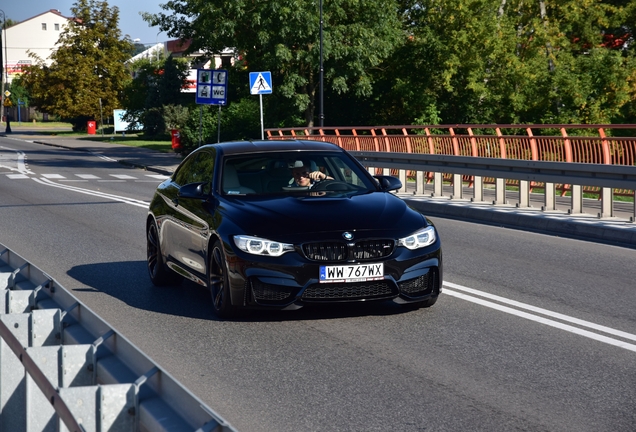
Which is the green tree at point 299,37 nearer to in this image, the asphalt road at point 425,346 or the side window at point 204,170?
the asphalt road at point 425,346

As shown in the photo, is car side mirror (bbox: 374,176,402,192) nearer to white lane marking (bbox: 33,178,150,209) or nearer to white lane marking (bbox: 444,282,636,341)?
white lane marking (bbox: 444,282,636,341)

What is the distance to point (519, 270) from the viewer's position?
37.9ft

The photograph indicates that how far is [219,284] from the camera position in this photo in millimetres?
8648

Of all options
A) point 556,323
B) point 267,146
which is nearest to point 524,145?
point 267,146

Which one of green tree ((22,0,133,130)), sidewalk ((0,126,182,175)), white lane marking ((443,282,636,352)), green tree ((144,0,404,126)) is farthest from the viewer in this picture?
green tree ((22,0,133,130))

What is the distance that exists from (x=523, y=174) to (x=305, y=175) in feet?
30.4

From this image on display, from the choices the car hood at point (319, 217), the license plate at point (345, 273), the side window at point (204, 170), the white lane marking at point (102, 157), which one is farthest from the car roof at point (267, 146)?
the white lane marking at point (102, 157)

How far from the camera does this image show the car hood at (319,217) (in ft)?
27.0

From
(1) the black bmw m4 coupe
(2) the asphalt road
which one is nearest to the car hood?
(1) the black bmw m4 coupe

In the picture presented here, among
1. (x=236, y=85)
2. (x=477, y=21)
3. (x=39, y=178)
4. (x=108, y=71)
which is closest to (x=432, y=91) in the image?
(x=477, y=21)

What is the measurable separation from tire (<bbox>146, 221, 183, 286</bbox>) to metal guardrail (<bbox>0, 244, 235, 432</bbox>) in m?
4.73

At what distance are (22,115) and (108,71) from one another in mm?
58514

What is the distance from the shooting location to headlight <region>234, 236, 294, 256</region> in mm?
8133

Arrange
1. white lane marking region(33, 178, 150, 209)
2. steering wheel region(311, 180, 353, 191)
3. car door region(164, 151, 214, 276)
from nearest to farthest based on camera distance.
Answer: car door region(164, 151, 214, 276), steering wheel region(311, 180, 353, 191), white lane marking region(33, 178, 150, 209)
